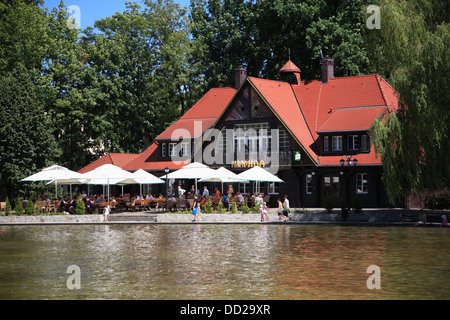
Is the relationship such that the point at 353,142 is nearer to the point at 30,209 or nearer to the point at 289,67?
the point at 289,67

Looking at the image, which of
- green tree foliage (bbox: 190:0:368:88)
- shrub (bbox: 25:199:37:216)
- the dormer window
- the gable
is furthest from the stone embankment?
green tree foliage (bbox: 190:0:368:88)

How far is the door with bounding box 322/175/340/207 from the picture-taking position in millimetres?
49781

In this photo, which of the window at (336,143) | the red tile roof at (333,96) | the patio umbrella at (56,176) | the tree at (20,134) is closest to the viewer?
the patio umbrella at (56,176)

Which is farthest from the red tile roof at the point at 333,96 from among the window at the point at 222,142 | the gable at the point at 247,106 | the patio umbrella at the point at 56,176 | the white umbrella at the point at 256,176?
the patio umbrella at the point at 56,176

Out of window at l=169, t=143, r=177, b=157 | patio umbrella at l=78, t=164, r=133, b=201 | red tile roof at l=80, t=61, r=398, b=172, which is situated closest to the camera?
patio umbrella at l=78, t=164, r=133, b=201

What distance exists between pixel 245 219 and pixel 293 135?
12.6m

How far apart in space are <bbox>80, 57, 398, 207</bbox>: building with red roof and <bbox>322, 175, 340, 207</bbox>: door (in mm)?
77

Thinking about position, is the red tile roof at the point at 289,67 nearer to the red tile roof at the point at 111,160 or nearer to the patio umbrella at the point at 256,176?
the patio umbrella at the point at 256,176

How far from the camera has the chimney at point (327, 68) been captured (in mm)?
55091

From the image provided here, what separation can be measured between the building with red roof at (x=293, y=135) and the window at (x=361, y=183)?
76 millimetres

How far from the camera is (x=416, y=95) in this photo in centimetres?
3070

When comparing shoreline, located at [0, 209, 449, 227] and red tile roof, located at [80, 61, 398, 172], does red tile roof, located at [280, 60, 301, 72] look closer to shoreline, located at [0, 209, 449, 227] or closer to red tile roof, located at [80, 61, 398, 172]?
red tile roof, located at [80, 61, 398, 172]

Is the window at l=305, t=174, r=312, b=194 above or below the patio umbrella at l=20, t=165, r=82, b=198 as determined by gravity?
below
